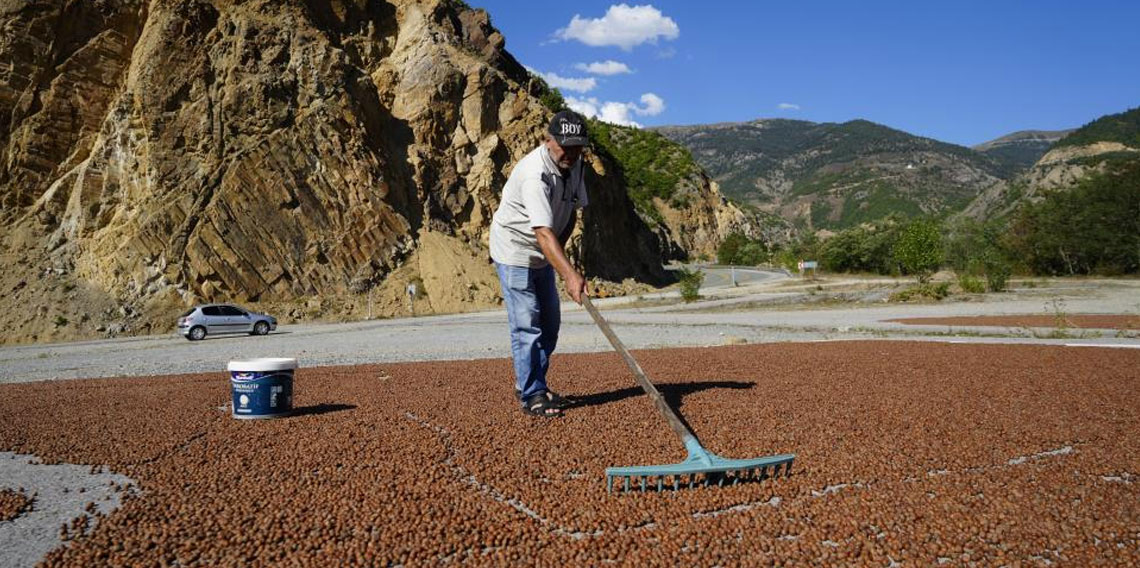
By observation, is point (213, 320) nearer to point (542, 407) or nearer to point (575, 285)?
point (542, 407)

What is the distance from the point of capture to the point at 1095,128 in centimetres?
14362

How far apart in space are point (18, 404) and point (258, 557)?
5.52 metres

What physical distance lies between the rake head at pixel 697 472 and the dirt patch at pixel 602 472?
102 mm

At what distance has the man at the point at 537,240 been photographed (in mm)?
5051

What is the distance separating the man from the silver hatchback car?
61.0 ft

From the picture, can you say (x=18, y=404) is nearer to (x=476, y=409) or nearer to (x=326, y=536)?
(x=476, y=409)

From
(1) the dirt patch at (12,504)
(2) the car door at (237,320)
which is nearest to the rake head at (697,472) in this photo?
(1) the dirt patch at (12,504)

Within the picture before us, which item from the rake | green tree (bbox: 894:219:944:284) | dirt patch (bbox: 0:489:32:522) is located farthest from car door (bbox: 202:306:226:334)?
green tree (bbox: 894:219:944:284)

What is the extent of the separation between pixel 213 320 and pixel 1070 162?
113015 mm

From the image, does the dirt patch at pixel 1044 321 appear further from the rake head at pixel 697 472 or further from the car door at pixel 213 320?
the car door at pixel 213 320

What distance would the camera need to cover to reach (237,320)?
2212 centimetres

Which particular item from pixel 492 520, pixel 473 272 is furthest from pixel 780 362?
pixel 473 272

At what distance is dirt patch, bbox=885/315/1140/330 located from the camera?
14.8 metres

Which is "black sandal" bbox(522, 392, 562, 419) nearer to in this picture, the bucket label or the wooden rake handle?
the wooden rake handle
